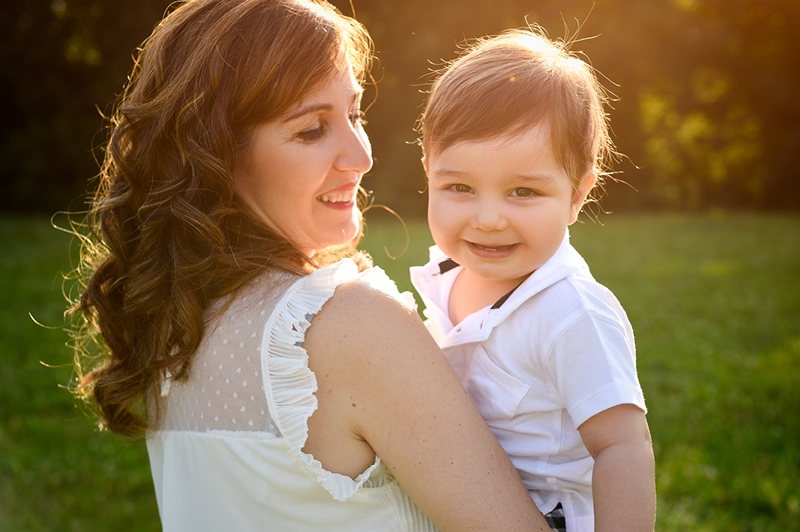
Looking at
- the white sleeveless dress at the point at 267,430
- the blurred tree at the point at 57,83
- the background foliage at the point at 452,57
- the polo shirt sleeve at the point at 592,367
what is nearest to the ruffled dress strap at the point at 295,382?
the white sleeveless dress at the point at 267,430

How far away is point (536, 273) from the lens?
1.69 m

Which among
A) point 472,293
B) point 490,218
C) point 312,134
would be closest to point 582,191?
point 490,218

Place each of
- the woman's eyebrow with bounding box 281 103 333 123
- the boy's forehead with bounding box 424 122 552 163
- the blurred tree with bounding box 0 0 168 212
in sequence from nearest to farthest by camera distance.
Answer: the boy's forehead with bounding box 424 122 552 163 → the woman's eyebrow with bounding box 281 103 333 123 → the blurred tree with bounding box 0 0 168 212

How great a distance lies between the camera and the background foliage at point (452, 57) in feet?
55.5

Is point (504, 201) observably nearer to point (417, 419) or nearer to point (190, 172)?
point (417, 419)

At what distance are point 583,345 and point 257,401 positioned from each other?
0.75 meters

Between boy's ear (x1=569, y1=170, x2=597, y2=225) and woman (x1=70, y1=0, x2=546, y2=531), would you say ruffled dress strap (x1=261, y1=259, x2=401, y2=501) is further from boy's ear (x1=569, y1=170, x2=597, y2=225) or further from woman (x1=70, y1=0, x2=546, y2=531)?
boy's ear (x1=569, y1=170, x2=597, y2=225)

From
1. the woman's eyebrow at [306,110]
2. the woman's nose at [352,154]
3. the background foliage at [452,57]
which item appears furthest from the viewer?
the background foliage at [452,57]

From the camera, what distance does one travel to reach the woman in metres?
1.49

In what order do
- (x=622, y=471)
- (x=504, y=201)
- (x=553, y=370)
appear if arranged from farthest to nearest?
1. (x=504, y=201)
2. (x=553, y=370)
3. (x=622, y=471)

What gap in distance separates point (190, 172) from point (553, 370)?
104 cm

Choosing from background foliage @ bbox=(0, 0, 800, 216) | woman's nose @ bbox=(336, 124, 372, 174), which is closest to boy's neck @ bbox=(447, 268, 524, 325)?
woman's nose @ bbox=(336, 124, 372, 174)

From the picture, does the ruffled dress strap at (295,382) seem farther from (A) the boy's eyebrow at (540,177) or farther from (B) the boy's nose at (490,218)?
(A) the boy's eyebrow at (540,177)

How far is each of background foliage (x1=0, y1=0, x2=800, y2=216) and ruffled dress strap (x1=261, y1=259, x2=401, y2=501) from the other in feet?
52.6
